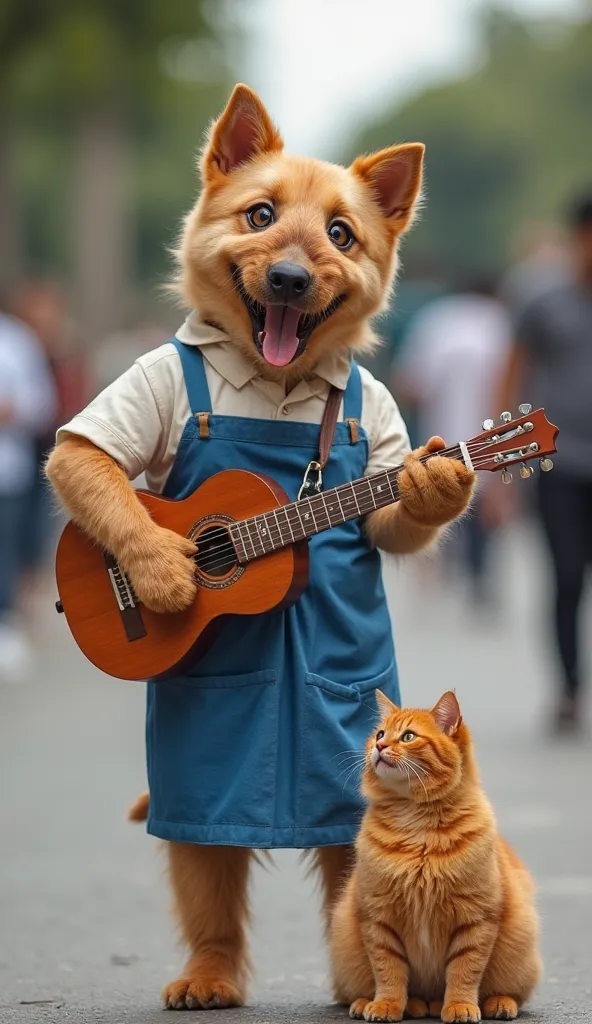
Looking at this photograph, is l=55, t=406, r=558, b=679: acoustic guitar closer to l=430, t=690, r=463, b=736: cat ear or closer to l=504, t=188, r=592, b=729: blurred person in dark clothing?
l=430, t=690, r=463, b=736: cat ear

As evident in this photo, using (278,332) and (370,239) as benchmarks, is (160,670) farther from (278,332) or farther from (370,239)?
(370,239)

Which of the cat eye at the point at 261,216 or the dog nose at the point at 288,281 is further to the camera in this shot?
the cat eye at the point at 261,216

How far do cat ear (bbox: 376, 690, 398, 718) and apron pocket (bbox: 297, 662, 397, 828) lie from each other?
14 centimetres

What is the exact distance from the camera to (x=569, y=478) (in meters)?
9.34

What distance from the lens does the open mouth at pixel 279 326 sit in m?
4.86

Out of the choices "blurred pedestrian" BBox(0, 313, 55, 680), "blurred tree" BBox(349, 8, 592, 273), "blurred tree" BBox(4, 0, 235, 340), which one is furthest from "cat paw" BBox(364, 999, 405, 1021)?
"blurred tree" BBox(349, 8, 592, 273)

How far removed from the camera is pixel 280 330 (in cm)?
487

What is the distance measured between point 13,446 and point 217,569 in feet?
26.5

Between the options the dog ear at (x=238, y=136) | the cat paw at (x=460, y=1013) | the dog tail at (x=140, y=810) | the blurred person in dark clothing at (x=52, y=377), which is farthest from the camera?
the blurred person in dark clothing at (x=52, y=377)

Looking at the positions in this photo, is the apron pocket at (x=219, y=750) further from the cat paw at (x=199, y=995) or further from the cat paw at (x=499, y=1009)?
the cat paw at (x=499, y=1009)

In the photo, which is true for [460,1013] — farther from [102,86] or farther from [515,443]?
[102,86]

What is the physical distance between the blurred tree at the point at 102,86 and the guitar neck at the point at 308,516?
47.1 feet

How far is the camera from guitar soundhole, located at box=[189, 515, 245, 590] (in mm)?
4781

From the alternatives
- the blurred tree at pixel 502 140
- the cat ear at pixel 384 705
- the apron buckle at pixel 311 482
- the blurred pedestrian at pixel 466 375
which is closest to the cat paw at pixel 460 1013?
the cat ear at pixel 384 705
